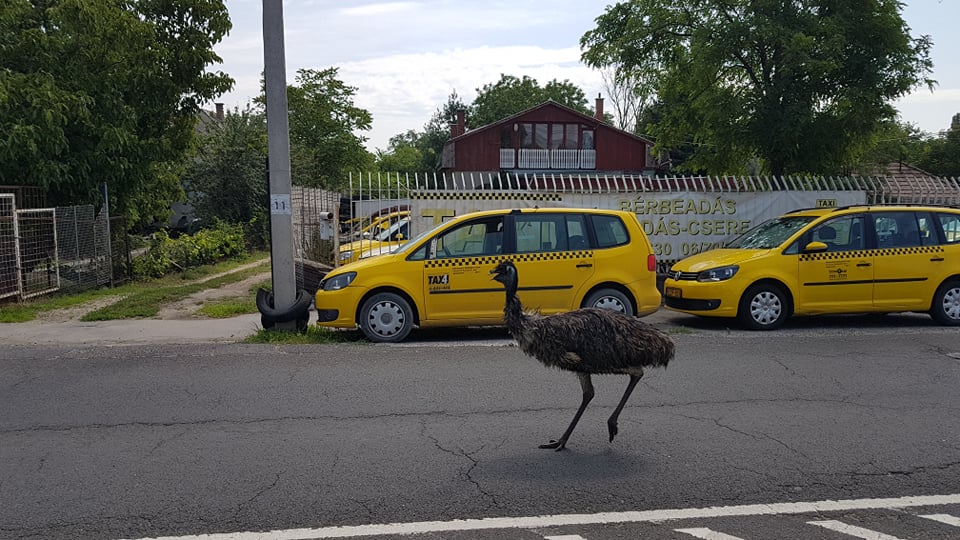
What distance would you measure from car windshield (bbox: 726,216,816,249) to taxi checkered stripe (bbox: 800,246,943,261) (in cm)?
44

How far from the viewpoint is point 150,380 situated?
735 centimetres

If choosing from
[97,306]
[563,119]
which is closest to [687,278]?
[97,306]

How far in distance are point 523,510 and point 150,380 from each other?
466 centimetres

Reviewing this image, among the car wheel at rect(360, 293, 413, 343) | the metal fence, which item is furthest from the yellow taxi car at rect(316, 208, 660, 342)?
the metal fence

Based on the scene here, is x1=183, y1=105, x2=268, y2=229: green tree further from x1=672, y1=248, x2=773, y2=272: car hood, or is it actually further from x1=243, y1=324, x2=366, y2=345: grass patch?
x1=672, y1=248, x2=773, y2=272: car hood

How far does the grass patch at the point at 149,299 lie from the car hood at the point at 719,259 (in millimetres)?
8319

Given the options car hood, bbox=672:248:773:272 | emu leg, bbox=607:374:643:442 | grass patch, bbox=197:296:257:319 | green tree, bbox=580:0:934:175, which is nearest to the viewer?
emu leg, bbox=607:374:643:442

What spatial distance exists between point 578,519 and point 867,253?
8095 mm

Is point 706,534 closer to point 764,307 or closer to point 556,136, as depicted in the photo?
point 764,307

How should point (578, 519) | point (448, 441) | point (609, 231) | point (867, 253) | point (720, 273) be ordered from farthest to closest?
point (867, 253)
point (720, 273)
point (609, 231)
point (448, 441)
point (578, 519)

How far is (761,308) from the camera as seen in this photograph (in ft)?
33.8

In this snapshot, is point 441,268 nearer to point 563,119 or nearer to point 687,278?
point 687,278

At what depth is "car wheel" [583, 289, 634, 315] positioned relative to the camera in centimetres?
986

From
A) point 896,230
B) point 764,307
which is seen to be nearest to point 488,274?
point 764,307
